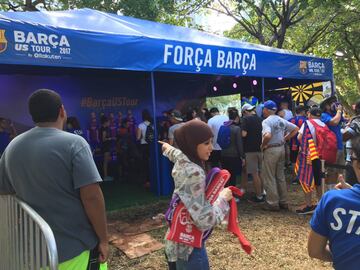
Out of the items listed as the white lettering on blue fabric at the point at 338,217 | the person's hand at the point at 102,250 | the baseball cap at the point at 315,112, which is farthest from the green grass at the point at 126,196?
the white lettering on blue fabric at the point at 338,217

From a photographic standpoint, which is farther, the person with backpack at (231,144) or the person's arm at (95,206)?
the person with backpack at (231,144)

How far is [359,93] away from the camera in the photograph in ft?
95.9

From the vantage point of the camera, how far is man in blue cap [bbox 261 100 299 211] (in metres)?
5.93

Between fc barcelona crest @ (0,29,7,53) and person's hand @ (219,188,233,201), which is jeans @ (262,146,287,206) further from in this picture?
fc barcelona crest @ (0,29,7,53)

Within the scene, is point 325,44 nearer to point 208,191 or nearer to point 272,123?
point 272,123

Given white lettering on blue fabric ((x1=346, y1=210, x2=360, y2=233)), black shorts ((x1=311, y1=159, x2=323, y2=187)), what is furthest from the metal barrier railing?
black shorts ((x1=311, y1=159, x2=323, y2=187))

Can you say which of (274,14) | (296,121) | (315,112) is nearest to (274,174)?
(315,112)

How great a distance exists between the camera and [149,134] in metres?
7.30

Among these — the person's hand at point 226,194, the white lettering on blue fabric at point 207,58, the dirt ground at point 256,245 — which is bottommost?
the dirt ground at point 256,245

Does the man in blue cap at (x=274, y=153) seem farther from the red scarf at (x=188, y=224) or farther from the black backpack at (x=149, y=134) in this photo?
the red scarf at (x=188, y=224)

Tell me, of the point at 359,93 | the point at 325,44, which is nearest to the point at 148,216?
the point at 325,44

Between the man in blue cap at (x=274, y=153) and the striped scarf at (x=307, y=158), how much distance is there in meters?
0.38

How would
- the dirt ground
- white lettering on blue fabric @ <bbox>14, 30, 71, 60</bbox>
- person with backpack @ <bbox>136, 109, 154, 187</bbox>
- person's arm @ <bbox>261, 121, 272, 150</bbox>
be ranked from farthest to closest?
person with backpack @ <bbox>136, 109, 154, 187</bbox>, person's arm @ <bbox>261, 121, 272, 150</bbox>, white lettering on blue fabric @ <bbox>14, 30, 71, 60</bbox>, the dirt ground

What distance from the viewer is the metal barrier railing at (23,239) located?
1.73 m
